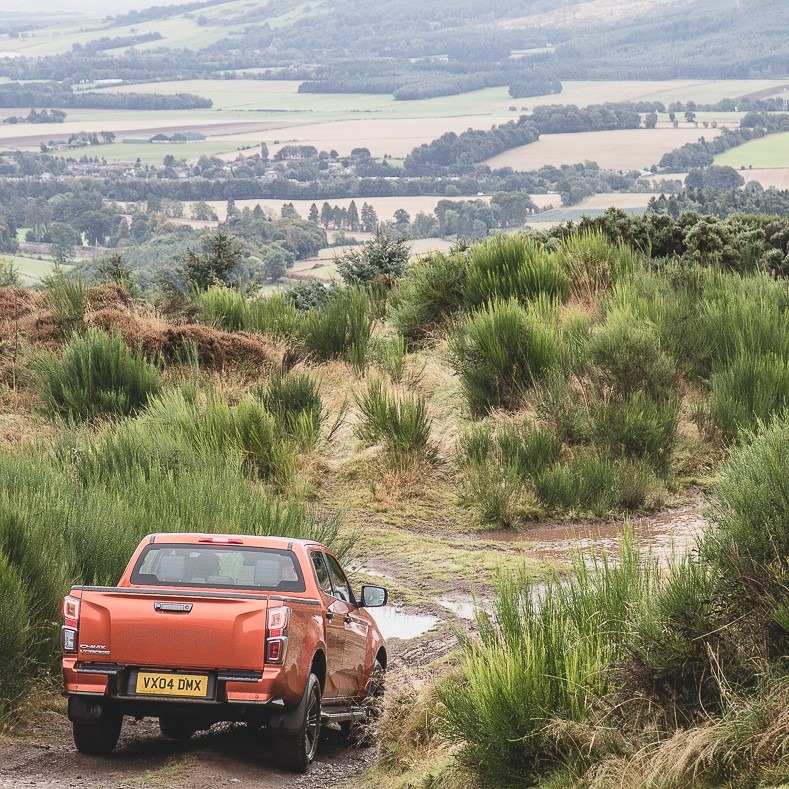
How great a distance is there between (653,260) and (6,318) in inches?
406

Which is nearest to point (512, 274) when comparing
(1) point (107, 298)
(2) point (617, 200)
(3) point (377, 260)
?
(1) point (107, 298)

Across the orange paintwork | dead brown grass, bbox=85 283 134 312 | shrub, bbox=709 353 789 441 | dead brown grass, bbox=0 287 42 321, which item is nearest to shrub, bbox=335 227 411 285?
dead brown grass, bbox=85 283 134 312

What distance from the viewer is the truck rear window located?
8344 millimetres

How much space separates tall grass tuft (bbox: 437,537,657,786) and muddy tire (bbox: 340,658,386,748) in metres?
2.21

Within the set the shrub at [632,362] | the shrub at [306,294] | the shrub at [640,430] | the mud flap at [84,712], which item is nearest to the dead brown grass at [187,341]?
the shrub at [632,362]

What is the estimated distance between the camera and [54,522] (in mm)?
10008

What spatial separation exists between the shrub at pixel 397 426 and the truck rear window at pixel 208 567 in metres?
7.51

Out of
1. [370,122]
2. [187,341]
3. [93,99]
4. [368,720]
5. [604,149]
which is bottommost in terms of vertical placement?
[604,149]

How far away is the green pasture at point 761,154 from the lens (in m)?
83.8

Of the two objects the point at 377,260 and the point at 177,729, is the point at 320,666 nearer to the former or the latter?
the point at 177,729

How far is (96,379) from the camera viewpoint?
17.4 metres

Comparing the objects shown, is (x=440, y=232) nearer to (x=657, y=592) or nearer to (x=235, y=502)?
(x=235, y=502)

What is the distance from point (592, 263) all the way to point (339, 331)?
4.19 metres

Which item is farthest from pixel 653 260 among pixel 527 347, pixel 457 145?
pixel 457 145
